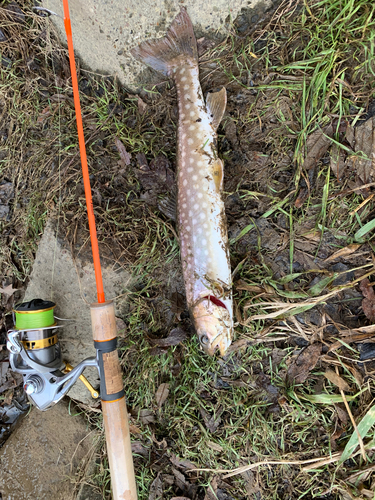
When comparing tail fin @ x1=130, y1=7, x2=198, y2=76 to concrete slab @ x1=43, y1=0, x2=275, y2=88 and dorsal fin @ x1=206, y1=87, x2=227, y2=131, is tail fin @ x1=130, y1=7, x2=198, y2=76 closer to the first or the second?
concrete slab @ x1=43, y1=0, x2=275, y2=88

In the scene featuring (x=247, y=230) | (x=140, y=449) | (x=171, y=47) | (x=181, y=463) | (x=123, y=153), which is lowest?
(x=181, y=463)

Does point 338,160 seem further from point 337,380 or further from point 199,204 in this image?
point 337,380

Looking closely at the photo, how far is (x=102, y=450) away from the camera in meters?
2.46

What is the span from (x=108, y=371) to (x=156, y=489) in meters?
1.31

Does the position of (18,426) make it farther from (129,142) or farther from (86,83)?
(86,83)

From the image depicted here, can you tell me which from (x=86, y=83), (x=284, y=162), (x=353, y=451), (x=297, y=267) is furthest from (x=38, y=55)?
(x=353, y=451)

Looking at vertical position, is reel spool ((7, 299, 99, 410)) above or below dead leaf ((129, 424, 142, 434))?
above

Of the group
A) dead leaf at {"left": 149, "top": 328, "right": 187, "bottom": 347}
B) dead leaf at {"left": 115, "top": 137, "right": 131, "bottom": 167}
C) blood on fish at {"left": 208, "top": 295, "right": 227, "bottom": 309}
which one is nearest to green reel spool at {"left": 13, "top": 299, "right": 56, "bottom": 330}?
dead leaf at {"left": 149, "top": 328, "right": 187, "bottom": 347}

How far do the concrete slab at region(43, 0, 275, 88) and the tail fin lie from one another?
63mm

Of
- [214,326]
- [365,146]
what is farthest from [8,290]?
[365,146]

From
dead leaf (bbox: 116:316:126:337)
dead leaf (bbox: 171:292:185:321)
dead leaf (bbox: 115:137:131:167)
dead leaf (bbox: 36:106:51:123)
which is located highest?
dead leaf (bbox: 36:106:51:123)

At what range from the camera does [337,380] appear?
2.05 metres

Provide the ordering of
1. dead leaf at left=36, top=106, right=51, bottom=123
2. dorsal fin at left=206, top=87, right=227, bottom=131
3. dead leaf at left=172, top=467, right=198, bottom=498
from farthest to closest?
dead leaf at left=36, top=106, right=51, bottom=123 < dead leaf at left=172, top=467, right=198, bottom=498 < dorsal fin at left=206, top=87, right=227, bottom=131

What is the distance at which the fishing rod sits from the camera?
168 centimetres
